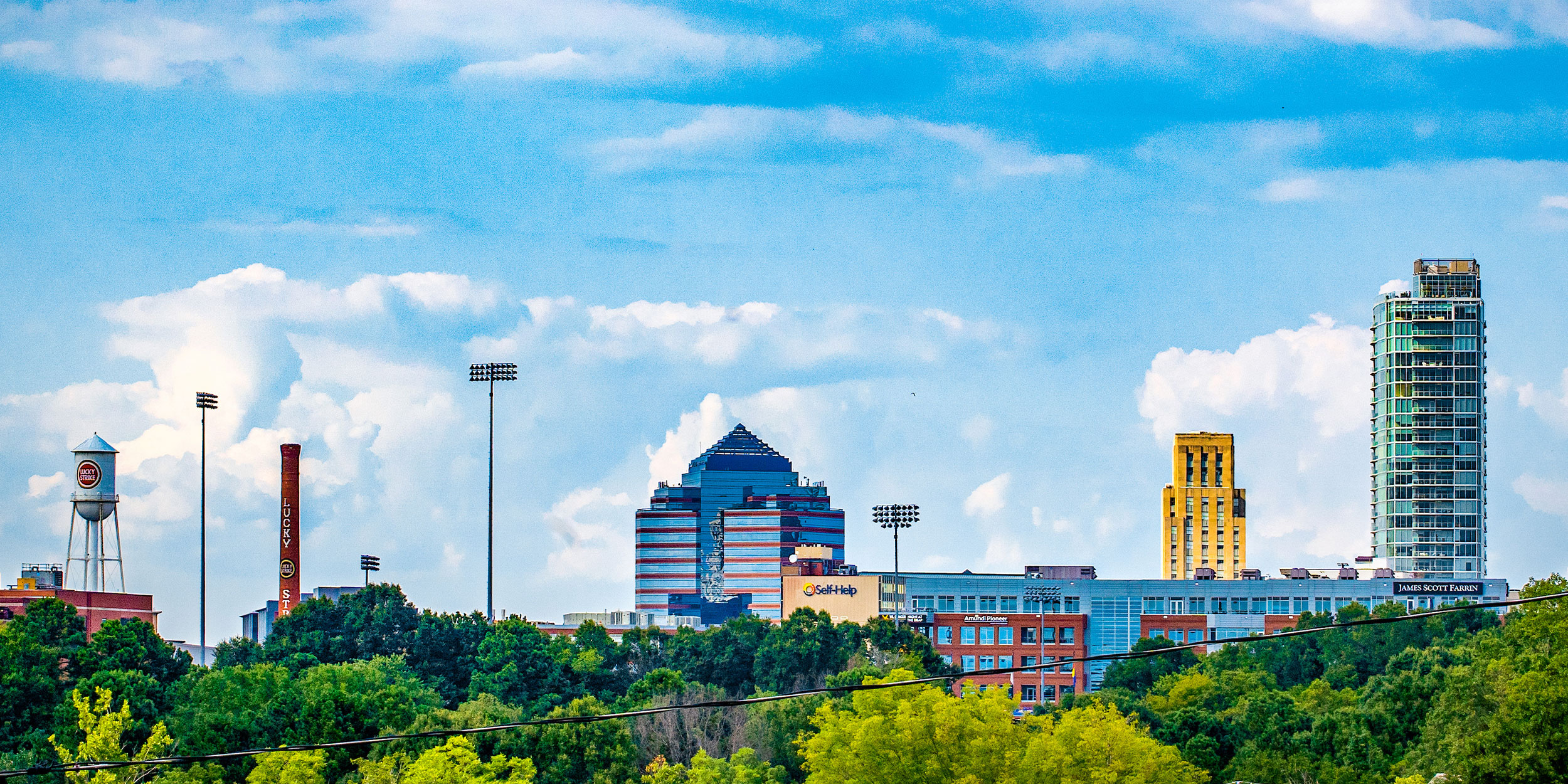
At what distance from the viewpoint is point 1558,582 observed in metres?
104

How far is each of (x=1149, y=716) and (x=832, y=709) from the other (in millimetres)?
32850

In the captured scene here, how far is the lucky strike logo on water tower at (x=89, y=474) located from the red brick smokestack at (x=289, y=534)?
24.4 meters

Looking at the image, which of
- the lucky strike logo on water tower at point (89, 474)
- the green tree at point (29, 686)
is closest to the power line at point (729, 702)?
the green tree at point (29, 686)

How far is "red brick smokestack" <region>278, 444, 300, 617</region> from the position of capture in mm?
179500

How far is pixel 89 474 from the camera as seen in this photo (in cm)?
15725

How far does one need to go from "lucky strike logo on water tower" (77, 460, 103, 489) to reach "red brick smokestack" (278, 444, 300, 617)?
80.2 ft

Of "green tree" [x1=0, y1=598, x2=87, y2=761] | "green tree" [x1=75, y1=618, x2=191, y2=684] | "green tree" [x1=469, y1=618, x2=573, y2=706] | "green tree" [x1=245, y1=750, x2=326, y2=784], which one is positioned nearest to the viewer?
"green tree" [x1=245, y1=750, x2=326, y2=784]

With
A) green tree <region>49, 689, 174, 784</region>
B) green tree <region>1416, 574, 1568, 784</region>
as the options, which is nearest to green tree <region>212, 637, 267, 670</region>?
green tree <region>49, 689, 174, 784</region>

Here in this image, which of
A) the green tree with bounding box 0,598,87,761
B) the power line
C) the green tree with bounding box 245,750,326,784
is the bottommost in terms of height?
the green tree with bounding box 245,750,326,784

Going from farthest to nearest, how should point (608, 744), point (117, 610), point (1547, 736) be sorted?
point (117, 610), point (608, 744), point (1547, 736)

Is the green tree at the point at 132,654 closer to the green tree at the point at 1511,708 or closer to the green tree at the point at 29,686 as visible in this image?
the green tree at the point at 29,686

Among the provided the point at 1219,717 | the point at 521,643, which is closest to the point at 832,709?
the point at 1219,717

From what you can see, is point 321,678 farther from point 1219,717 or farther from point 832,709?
point 1219,717

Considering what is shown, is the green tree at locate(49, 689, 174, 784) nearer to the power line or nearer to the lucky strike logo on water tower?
the power line
